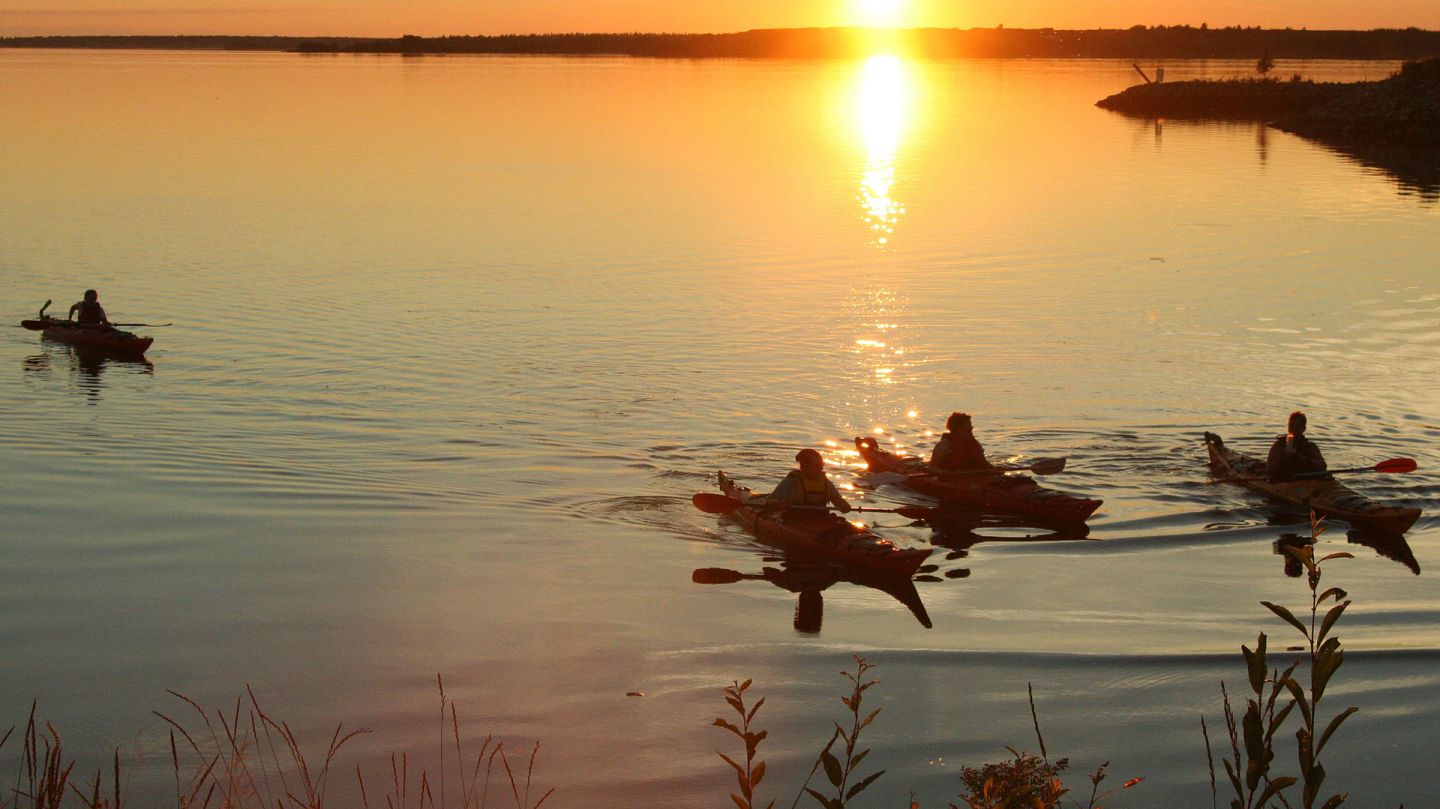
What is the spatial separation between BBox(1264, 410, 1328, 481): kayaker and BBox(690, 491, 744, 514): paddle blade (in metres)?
8.26

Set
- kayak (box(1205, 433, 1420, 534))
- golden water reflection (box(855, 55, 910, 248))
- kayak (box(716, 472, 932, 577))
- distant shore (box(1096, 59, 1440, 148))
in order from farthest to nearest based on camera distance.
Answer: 1. distant shore (box(1096, 59, 1440, 148))
2. golden water reflection (box(855, 55, 910, 248))
3. kayak (box(1205, 433, 1420, 534))
4. kayak (box(716, 472, 932, 577))

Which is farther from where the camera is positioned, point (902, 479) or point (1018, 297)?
point (1018, 297)

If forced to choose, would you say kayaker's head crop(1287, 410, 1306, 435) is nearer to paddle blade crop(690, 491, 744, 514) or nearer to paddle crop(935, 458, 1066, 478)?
paddle crop(935, 458, 1066, 478)

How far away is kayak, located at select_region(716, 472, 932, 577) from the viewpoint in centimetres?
1864

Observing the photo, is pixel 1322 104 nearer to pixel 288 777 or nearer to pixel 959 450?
pixel 959 450

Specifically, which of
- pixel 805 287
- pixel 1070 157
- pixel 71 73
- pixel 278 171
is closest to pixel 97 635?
pixel 805 287

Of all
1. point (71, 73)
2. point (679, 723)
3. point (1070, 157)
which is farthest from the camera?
point (71, 73)

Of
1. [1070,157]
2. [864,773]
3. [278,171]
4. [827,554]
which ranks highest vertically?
[1070,157]

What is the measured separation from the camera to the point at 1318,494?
2150 centimetres

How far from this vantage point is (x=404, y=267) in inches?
1714

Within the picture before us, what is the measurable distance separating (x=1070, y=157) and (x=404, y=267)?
4774 centimetres

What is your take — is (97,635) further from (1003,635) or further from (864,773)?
(1003,635)

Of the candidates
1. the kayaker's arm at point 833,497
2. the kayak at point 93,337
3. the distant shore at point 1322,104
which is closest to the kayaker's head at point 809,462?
the kayaker's arm at point 833,497

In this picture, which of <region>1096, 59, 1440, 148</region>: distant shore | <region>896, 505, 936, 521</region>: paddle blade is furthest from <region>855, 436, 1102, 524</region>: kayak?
<region>1096, 59, 1440, 148</region>: distant shore
